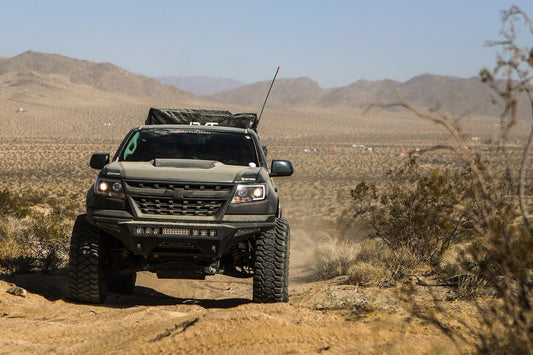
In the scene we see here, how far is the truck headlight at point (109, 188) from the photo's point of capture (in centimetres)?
631

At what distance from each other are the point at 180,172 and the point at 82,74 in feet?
486

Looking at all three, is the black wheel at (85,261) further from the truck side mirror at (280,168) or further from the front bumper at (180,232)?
the truck side mirror at (280,168)

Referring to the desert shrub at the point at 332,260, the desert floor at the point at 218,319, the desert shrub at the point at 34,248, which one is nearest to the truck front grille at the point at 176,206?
the desert floor at the point at 218,319

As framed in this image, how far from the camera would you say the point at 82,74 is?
147 metres

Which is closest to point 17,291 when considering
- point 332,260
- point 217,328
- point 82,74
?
point 217,328

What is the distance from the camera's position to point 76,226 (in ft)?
22.2

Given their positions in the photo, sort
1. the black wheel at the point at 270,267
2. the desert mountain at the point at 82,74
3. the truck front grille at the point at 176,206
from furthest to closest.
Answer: the desert mountain at the point at 82,74 < the black wheel at the point at 270,267 < the truck front grille at the point at 176,206

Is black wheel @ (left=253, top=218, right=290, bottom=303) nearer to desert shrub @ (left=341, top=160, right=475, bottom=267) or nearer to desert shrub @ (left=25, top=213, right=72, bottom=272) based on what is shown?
desert shrub @ (left=341, top=160, right=475, bottom=267)

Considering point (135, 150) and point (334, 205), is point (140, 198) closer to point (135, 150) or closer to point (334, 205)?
point (135, 150)

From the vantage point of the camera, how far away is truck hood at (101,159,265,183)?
6258mm

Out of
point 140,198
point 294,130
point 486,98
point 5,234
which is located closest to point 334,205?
point 5,234

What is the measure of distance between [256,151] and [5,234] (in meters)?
5.42

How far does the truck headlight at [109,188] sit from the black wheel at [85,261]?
1.78 feet

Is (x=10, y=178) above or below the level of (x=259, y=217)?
below
